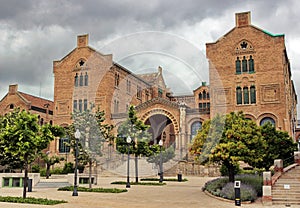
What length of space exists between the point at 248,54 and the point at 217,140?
28560 millimetres

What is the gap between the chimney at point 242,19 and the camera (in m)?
47.1

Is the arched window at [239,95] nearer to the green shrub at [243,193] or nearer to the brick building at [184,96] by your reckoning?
the brick building at [184,96]

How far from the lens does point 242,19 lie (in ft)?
156

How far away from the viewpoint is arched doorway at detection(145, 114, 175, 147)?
52.7 m

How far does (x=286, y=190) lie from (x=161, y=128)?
119 ft

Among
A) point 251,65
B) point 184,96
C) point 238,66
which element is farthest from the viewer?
point 184,96

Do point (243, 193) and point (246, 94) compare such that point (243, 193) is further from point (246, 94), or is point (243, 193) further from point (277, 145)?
point (246, 94)

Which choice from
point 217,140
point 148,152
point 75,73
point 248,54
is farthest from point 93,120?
point 75,73

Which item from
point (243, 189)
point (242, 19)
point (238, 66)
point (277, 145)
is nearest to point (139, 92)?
point (238, 66)

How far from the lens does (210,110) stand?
4659 centimetres

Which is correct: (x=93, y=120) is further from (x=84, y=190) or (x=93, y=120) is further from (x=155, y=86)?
(x=155, y=86)

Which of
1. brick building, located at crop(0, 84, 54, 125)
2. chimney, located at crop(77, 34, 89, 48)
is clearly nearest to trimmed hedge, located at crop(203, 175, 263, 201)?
chimney, located at crop(77, 34, 89, 48)

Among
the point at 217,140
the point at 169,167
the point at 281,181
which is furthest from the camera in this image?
the point at 169,167

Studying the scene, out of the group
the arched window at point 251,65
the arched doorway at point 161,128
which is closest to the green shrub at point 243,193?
the arched window at point 251,65
